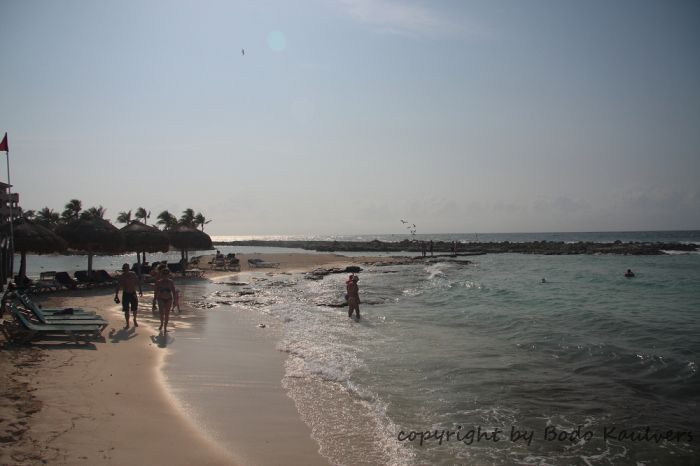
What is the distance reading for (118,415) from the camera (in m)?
5.34

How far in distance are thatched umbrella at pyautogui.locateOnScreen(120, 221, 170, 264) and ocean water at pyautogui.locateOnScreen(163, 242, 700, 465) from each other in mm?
8526

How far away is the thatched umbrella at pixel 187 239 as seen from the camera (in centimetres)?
2878

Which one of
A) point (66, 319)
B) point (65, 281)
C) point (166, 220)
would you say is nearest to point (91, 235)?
point (65, 281)

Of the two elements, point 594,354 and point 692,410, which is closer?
point 692,410

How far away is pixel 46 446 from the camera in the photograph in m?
4.34

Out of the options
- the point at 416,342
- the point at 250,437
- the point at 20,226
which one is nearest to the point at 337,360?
the point at 416,342

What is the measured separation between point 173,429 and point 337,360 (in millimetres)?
4208

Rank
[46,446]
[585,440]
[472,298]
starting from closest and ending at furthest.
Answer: [46,446] → [585,440] → [472,298]

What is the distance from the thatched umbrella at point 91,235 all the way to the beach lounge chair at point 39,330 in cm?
1189

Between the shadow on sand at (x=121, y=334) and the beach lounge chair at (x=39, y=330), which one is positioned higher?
the beach lounge chair at (x=39, y=330)

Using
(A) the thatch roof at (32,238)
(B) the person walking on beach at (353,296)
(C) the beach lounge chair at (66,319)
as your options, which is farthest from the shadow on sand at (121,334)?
(A) the thatch roof at (32,238)

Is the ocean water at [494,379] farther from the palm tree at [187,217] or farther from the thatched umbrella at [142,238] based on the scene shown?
the palm tree at [187,217]

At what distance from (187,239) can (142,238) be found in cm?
521

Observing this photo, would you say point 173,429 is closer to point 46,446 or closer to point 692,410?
point 46,446
